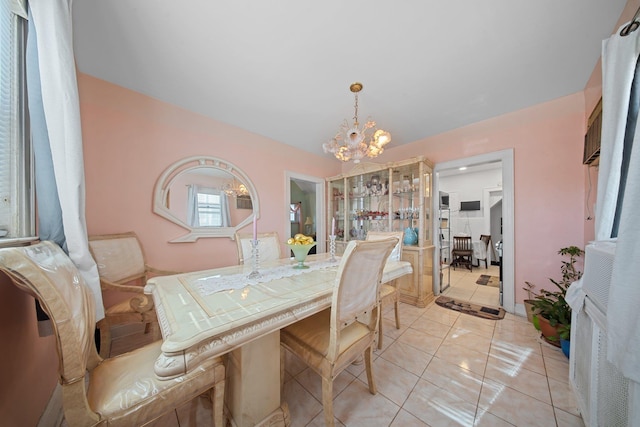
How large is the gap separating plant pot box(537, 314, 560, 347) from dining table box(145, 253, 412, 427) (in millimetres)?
2063

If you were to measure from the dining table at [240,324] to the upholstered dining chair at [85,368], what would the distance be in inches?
5.6

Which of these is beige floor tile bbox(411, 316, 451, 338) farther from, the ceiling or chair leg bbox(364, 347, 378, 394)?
the ceiling

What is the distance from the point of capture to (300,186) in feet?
17.0

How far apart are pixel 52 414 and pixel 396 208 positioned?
364cm

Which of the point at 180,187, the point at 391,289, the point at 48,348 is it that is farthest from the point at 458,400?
the point at 180,187

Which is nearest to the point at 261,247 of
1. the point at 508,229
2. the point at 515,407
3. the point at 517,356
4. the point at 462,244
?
the point at 515,407

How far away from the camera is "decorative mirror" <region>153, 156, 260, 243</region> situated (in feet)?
7.29

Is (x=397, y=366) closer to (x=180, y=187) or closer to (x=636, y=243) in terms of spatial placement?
(x=636, y=243)

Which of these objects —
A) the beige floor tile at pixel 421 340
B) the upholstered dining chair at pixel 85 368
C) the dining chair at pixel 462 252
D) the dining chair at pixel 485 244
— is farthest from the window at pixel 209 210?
the dining chair at pixel 485 244

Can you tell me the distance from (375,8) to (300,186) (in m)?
4.05

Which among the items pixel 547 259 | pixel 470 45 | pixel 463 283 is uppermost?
pixel 470 45

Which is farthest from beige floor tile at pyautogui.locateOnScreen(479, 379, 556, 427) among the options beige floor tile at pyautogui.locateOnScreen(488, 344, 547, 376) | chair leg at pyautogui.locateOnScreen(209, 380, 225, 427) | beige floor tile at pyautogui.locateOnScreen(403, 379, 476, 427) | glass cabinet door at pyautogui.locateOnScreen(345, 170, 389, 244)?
glass cabinet door at pyautogui.locateOnScreen(345, 170, 389, 244)

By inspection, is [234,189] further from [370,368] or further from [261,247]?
[370,368]

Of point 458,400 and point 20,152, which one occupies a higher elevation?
point 20,152
